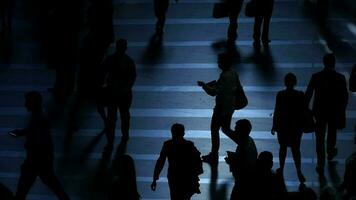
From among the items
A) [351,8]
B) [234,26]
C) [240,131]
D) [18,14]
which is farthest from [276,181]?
[18,14]

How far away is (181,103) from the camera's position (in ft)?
60.6

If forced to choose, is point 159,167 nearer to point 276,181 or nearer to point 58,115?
point 276,181

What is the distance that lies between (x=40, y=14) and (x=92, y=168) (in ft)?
21.7

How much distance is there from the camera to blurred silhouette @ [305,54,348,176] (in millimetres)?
15281

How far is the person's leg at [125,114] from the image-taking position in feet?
54.5

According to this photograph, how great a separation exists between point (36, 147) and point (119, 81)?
2583mm

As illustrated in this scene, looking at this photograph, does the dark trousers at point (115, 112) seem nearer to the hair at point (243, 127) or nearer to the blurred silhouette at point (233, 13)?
the hair at point (243, 127)

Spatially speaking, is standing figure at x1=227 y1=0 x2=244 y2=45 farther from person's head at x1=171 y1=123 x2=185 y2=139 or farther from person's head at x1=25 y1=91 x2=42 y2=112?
person's head at x1=171 y1=123 x2=185 y2=139

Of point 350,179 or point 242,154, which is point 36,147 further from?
point 350,179

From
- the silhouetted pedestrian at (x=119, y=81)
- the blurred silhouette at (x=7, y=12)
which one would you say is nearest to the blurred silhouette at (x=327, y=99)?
the silhouetted pedestrian at (x=119, y=81)

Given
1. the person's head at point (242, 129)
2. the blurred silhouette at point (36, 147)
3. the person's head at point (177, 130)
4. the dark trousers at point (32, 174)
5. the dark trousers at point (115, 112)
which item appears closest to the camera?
the person's head at point (177, 130)

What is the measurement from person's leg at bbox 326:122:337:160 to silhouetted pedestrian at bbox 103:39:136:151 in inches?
117

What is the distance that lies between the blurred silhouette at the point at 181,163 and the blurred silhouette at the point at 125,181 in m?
1.05

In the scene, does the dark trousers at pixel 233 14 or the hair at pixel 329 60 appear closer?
the hair at pixel 329 60
